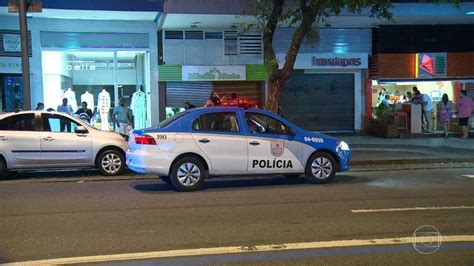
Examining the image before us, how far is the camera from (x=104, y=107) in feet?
64.5

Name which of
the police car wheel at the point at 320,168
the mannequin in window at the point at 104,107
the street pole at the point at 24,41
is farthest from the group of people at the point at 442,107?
the street pole at the point at 24,41

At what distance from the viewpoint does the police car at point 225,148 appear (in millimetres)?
9867

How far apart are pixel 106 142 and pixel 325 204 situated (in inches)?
229

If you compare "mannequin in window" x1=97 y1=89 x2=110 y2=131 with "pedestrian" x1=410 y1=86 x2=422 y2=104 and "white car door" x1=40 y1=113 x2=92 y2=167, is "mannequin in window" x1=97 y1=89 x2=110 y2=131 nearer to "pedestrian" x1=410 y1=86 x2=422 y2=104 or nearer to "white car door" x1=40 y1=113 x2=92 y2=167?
"white car door" x1=40 y1=113 x2=92 y2=167

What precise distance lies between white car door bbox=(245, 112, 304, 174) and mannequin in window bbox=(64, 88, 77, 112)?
11.1 meters

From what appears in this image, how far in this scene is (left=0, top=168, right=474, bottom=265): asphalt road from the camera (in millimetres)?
6195

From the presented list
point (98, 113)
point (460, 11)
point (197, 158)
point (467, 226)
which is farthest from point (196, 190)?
point (460, 11)

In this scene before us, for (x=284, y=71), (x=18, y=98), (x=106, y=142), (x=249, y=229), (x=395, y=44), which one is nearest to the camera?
(x=249, y=229)

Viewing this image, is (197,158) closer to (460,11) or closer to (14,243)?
(14,243)

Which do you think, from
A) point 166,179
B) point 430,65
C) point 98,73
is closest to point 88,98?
point 98,73

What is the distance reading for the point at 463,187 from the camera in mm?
10344

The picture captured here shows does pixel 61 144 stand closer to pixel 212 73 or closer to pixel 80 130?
pixel 80 130

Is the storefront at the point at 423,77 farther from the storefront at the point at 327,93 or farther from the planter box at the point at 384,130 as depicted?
the planter box at the point at 384,130

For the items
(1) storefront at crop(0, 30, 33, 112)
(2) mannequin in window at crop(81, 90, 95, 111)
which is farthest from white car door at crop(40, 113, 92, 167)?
(2) mannequin in window at crop(81, 90, 95, 111)
